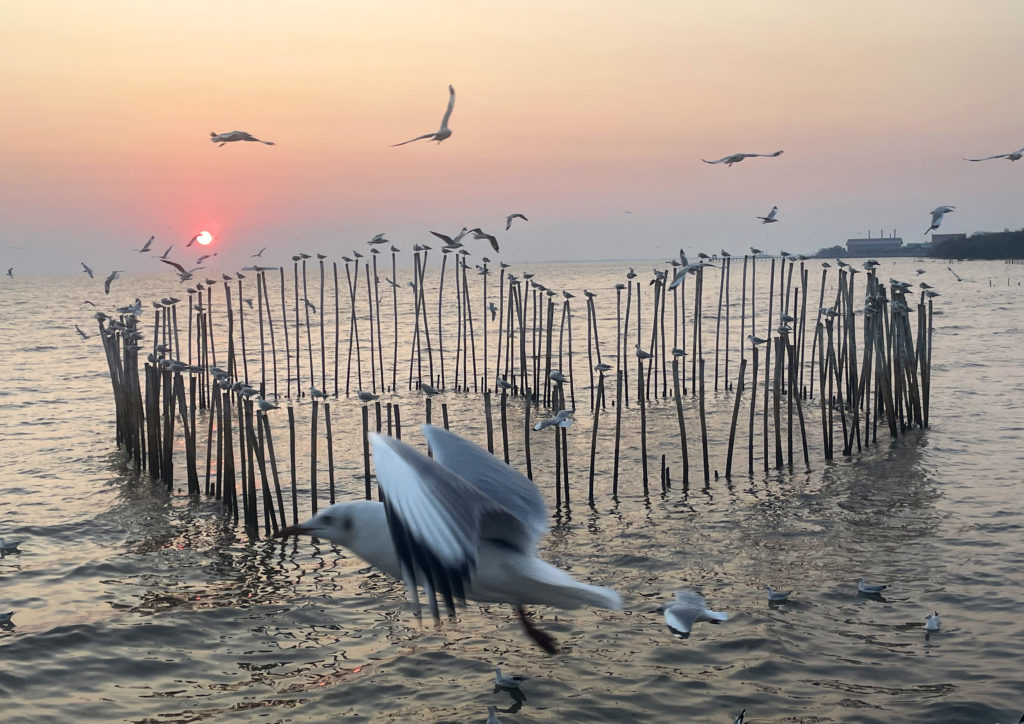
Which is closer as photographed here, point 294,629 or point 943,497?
point 294,629

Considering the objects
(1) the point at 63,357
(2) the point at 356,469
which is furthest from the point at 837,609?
(1) the point at 63,357

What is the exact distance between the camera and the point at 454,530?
418 centimetres

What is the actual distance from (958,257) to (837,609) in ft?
462

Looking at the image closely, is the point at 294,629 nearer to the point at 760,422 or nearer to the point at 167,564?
the point at 167,564

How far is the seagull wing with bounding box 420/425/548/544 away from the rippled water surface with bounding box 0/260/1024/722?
149 centimetres

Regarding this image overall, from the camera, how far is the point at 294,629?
8.03m

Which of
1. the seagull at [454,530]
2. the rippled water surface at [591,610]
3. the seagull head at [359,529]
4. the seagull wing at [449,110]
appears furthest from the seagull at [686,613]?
the seagull wing at [449,110]

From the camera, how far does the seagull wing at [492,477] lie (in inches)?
237

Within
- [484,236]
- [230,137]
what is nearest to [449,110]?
[230,137]

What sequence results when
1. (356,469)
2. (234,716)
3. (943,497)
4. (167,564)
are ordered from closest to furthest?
(234,716) < (167,564) < (943,497) < (356,469)

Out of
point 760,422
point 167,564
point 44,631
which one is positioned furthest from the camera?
point 760,422

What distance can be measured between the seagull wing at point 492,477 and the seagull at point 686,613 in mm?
1228

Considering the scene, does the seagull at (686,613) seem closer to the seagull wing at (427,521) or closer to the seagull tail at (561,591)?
the seagull tail at (561,591)

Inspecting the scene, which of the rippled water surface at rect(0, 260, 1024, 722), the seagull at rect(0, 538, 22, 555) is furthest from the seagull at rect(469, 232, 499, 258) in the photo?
the seagull at rect(0, 538, 22, 555)
